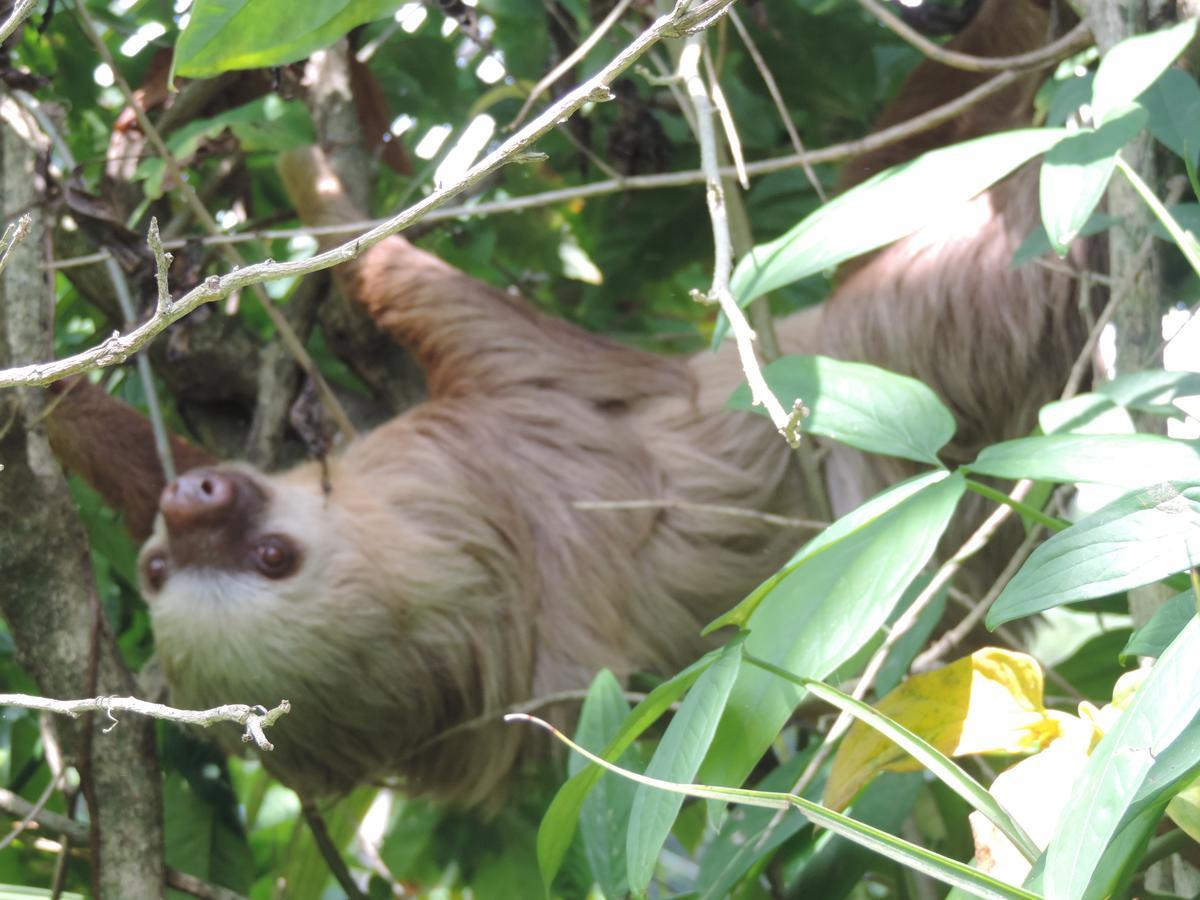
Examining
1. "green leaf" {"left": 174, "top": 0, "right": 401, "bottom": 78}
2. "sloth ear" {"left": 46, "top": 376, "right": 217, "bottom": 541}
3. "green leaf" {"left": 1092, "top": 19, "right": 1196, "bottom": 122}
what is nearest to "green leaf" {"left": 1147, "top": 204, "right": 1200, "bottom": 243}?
"green leaf" {"left": 1092, "top": 19, "right": 1196, "bottom": 122}

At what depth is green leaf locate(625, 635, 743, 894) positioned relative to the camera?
1.72 m

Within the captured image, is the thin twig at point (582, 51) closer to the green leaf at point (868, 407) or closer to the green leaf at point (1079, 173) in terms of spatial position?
the green leaf at point (868, 407)

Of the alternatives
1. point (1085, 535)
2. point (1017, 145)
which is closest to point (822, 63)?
point (1017, 145)

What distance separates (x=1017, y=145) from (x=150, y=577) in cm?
293

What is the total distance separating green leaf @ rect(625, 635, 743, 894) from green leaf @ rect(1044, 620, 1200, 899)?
1.54ft

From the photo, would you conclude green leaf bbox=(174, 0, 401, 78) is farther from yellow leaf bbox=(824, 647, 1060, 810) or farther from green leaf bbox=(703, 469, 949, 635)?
yellow leaf bbox=(824, 647, 1060, 810)

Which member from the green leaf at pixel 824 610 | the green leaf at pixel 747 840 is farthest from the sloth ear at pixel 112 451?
the green leaf at pixel 824 610

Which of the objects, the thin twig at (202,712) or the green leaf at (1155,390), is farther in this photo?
the green leaf at (1155,390)

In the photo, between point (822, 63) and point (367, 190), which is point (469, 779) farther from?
point (822, 63)

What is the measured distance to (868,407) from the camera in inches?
84.9

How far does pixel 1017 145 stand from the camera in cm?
210

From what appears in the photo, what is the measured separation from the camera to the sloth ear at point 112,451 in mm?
4125

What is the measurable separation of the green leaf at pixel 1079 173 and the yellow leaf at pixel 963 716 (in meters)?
0.64

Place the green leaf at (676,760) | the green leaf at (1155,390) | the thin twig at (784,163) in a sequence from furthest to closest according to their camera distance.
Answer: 1. the thin twig at (784,163)
2. the green leaf at (1155,390)
3. the green leaf at (676,760)
